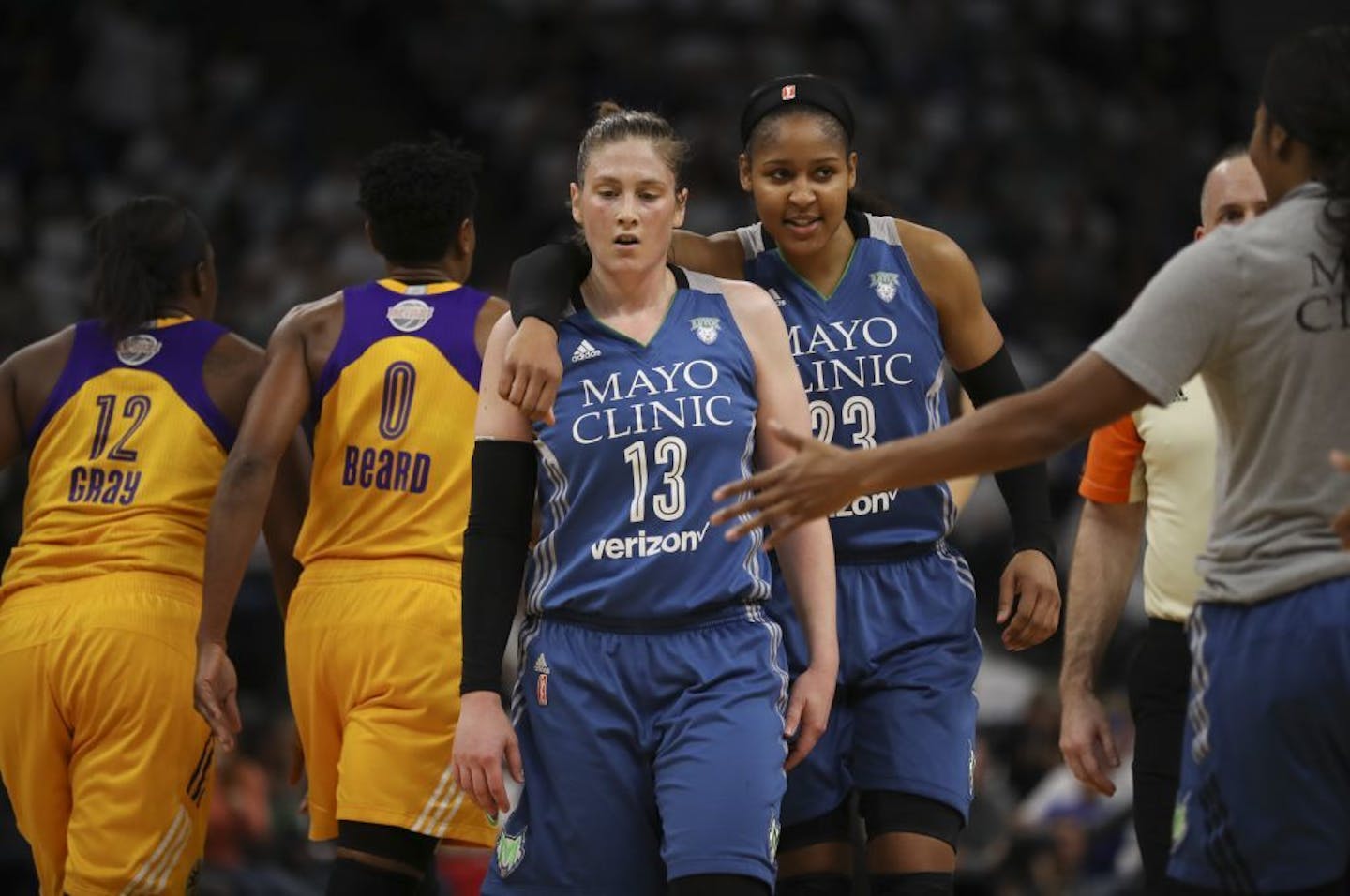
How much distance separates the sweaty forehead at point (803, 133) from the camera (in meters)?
5.10

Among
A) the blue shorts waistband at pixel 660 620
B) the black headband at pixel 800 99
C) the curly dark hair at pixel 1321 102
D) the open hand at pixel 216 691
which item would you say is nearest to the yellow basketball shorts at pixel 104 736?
the open hand at pixel 216 691

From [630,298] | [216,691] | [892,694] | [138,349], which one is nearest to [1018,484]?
[892,694]

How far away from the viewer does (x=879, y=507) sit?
5.09m

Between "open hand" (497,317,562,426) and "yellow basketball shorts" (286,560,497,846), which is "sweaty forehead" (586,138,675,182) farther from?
"yellow basketball shorts" (286,560,497,846)

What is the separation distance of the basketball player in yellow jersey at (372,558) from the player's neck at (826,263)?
0.94 meters

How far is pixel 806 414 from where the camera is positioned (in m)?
4.63

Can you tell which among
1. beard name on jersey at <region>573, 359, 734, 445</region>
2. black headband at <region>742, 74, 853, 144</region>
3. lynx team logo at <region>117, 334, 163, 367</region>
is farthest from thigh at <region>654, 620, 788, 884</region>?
lynx team logo at <region>117, 334, 163, 367</region>

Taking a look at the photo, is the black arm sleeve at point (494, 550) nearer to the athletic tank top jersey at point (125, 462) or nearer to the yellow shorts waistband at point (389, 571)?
the yellow shorts waistband at point (389, 571)

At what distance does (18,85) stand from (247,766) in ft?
20.7

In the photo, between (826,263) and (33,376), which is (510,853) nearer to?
(826,263)

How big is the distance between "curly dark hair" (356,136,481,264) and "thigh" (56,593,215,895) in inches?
50.3

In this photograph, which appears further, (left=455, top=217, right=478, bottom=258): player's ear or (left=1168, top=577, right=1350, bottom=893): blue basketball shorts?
(left=455, top=217, right=478, bottom=258): player's ear

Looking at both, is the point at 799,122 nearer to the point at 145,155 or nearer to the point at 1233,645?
the point at 1233,645

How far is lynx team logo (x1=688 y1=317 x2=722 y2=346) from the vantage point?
4.57 metres
